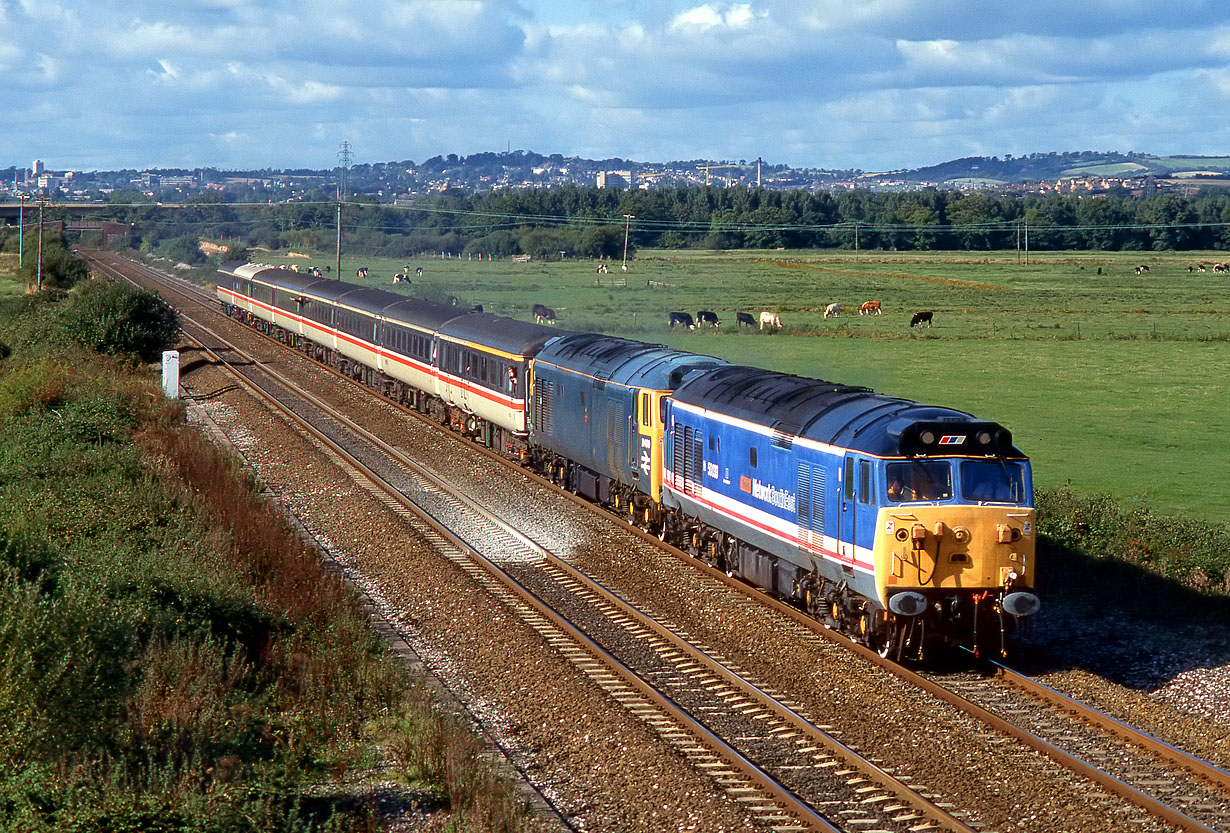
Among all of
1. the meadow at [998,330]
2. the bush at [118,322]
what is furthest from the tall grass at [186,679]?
the bush at [118,322]

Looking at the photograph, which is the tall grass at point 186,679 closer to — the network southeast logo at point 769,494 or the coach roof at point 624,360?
the network southeast logo at point 769,494

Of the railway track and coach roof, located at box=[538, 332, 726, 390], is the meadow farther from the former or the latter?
the railway track

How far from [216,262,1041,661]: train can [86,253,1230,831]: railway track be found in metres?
0.96

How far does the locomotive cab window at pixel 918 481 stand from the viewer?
16609 mm

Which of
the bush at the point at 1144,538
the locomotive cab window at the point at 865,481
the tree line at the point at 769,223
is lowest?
the bush at the point at 1144,538

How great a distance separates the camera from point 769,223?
16012 cm

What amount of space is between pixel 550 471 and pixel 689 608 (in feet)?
39.8

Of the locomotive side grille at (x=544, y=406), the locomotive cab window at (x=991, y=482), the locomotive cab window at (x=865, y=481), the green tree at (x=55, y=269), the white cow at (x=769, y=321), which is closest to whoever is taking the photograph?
the locomotive cab window at (x=991, y=482)

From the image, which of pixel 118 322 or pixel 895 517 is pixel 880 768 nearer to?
pixel 895 517

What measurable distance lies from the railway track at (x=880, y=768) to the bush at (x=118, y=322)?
39021 millimetres

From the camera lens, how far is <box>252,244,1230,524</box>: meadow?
120 ft

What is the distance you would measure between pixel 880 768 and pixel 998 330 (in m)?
63.0

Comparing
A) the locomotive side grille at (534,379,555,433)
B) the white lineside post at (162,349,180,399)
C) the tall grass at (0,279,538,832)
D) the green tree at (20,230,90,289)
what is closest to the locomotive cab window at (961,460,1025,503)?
the tall grass at (0,279,538,832)

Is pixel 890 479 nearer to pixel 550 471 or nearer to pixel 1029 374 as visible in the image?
pixel 550 471
